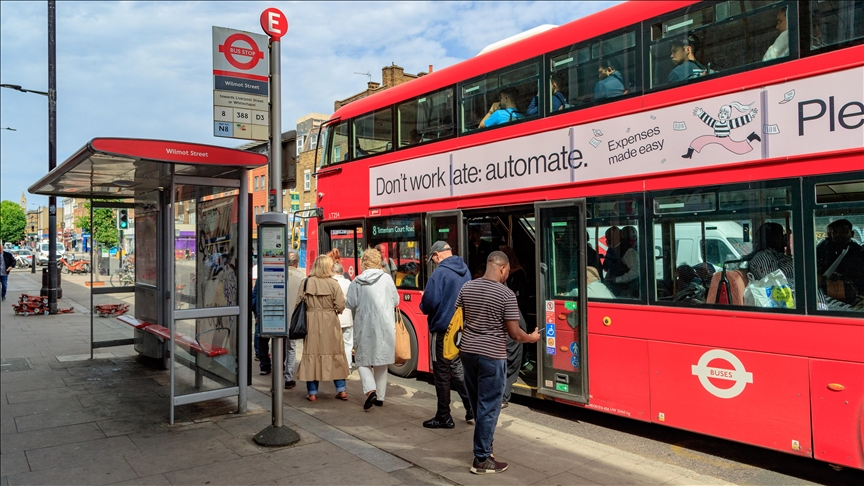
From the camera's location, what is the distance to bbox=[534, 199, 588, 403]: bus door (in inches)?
243

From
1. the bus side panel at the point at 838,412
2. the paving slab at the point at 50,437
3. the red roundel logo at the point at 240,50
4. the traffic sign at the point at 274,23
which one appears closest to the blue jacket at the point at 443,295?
the traffic sign at the point at 274,23

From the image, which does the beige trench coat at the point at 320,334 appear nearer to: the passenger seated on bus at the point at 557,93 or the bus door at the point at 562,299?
the bus door at the point at 562,299

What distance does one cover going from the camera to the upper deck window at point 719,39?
4.83m

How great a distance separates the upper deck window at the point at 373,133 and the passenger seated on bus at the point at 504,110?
79.1 inches

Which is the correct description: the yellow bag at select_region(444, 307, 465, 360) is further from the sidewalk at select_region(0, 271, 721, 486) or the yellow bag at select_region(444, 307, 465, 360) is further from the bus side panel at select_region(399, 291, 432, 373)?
→ the bus side panel at select_region(399, 291, 432, 373)

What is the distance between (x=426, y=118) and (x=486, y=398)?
4.63 m

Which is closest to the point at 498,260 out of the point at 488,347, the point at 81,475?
the point at 488,347

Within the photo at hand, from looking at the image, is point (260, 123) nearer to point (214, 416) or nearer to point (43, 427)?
point (214, 416)

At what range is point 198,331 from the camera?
22.8ft

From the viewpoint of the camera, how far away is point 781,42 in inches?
189

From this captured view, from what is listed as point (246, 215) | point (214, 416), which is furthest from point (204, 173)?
point (214, 416)

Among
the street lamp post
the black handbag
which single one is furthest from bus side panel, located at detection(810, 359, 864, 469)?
the street lamp post

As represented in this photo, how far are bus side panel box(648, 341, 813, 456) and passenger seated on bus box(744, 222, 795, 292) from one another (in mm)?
664

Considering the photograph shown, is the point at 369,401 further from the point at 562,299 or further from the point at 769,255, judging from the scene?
the point at 769,255
